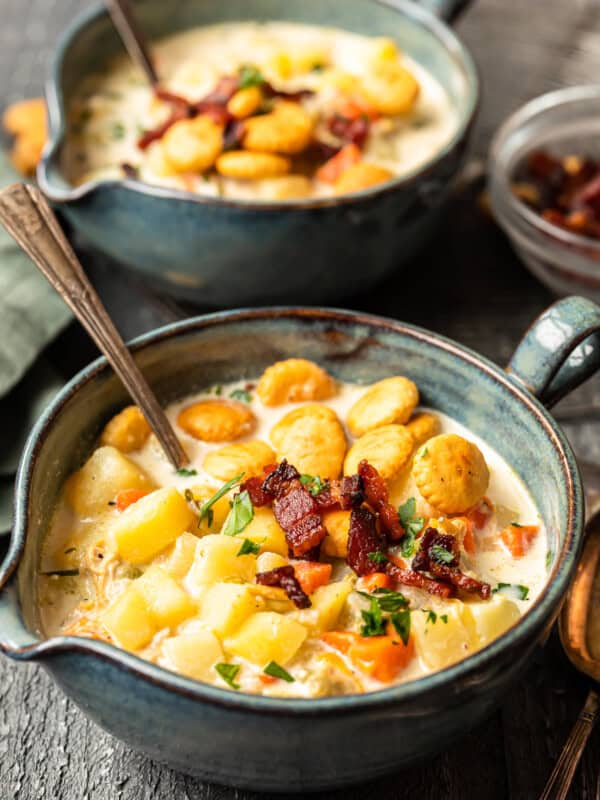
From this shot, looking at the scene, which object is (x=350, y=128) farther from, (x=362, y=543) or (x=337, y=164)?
(x=362, y=543)

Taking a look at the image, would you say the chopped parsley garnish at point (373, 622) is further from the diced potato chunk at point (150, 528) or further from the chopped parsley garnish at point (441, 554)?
the diced potato chunk at point (150, 528)

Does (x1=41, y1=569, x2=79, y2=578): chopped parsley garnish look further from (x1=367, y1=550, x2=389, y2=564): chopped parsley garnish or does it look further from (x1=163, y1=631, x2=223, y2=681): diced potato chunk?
(x1=367, y1=550, x2=389, y2=564): chopped parsley garnish

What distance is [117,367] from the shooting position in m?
2.19

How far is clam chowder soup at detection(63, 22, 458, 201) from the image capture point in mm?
2969

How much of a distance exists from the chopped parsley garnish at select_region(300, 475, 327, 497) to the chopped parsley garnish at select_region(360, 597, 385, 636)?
0.31m

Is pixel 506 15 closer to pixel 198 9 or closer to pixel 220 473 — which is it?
pixel 198 9

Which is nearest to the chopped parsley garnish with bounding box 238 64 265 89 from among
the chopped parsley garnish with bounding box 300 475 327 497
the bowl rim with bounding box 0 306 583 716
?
the bowl rim with bounding box 0 306 583 716

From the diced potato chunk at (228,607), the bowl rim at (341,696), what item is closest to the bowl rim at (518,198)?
the bowl rim at (341,696)

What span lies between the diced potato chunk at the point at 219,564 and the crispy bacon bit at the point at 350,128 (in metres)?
1.59

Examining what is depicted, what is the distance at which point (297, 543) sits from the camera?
76.8 inches

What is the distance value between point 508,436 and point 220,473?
23.8 inches

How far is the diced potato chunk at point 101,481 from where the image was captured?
2.12 m

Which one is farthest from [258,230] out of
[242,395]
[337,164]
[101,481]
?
[101,481]

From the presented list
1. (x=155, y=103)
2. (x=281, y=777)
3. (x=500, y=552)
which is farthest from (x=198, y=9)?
(x=281, y=777)
